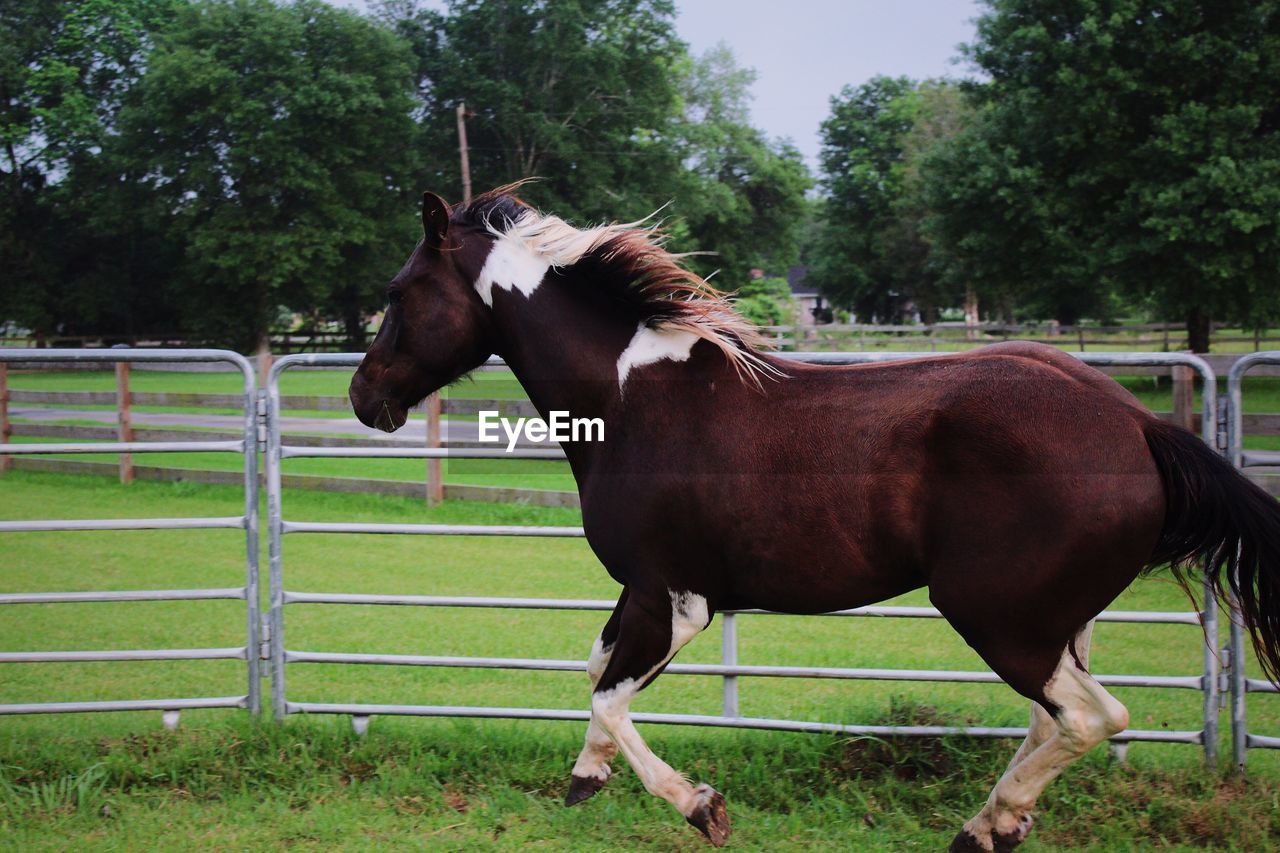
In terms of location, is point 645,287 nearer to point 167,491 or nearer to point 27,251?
point 167,491

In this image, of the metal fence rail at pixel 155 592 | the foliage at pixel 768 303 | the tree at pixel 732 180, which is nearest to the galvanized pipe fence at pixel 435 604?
the metal fence rail at pixel 155 592

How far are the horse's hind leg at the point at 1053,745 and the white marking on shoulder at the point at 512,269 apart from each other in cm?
204

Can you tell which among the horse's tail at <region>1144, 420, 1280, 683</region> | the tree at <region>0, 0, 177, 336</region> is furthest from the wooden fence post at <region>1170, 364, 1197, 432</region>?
the tree at <region>0, 0, 177, 336</region>

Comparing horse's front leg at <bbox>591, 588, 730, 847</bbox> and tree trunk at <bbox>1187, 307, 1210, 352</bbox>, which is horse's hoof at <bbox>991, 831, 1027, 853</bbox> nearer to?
horse's front leg at <bbox>591, 588, 730, 847</bbox>

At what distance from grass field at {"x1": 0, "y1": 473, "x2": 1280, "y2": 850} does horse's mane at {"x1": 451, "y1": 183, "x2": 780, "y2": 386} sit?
1.76m

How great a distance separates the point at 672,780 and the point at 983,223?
20713mm

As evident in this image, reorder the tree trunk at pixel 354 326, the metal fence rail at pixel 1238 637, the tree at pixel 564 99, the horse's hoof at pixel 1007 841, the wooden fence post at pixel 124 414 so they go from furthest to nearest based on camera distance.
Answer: the tree trunk at pixel 354 326, the tree at pixel 564 99, the wooden fence post at pixel 124 414, the metal fence rail at pixel 1238 637, the horse's hoof at pixel 1007 841

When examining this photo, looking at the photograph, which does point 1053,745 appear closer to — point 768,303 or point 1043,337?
point 1043,337

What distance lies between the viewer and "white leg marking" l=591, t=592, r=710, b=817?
331cm

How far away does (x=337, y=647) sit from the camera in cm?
596

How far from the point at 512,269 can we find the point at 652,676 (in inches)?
60.2

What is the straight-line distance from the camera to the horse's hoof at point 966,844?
10.8ft

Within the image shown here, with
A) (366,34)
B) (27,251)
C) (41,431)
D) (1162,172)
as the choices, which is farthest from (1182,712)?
(27,251)

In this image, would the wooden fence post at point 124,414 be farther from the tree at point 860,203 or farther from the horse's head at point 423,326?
the tree at point 860,203
